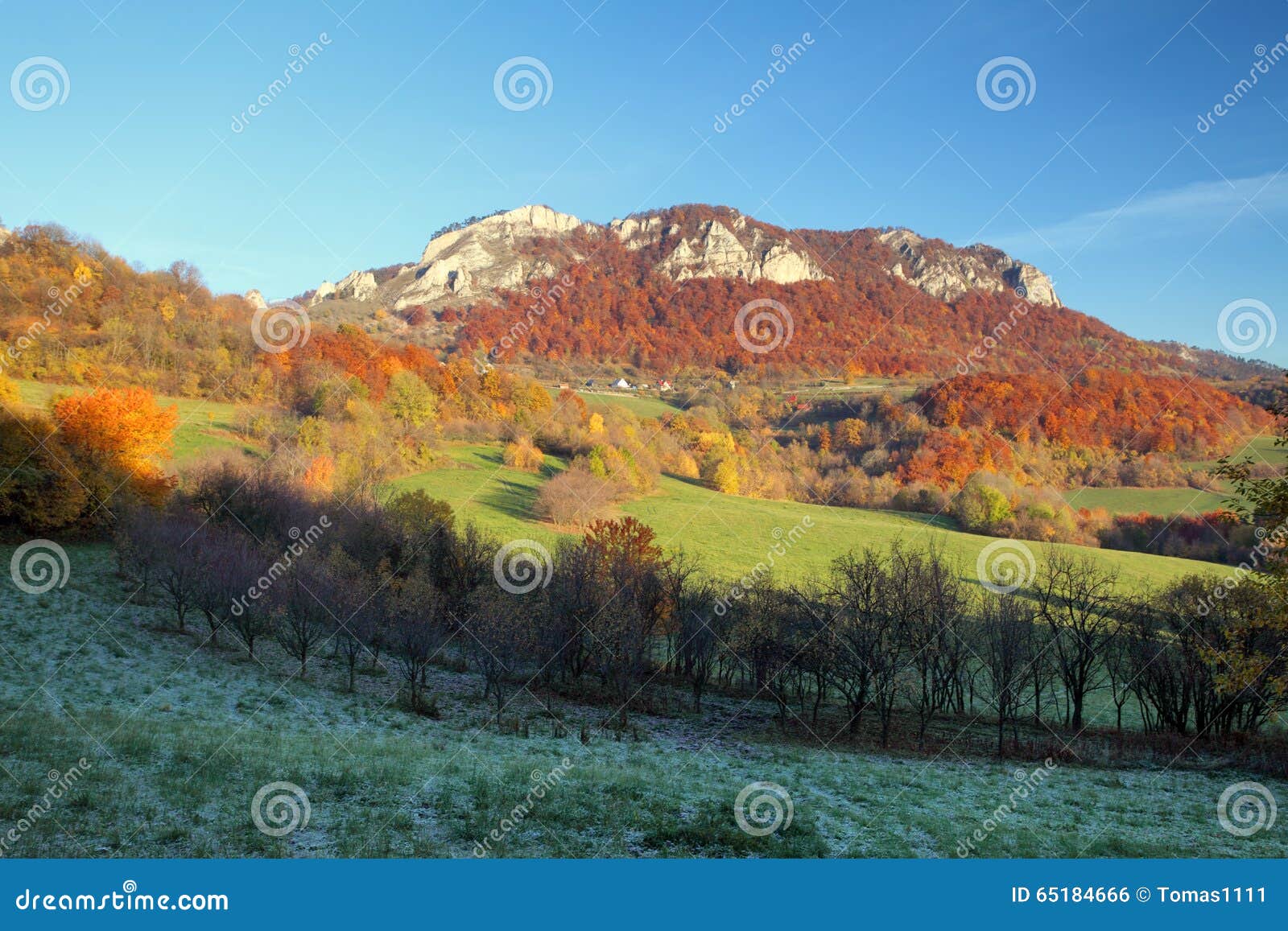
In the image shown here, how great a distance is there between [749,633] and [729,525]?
3922 cm

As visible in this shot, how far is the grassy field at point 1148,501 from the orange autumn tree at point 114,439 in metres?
95.1

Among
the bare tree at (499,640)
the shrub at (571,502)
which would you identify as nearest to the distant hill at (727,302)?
the shrub at (571,502)

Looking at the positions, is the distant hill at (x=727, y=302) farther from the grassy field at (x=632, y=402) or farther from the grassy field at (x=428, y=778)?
the grassy field at (x=428, y=778)

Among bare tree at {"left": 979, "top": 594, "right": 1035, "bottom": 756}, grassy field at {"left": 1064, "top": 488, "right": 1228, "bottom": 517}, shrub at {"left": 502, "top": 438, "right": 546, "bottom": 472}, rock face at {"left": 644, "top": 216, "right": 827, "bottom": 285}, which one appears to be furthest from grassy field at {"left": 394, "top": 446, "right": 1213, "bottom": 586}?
rock face at {"left": 644, "top": 216, "right": 827, "bottom": 285}

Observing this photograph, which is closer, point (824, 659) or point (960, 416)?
point (824, 659)

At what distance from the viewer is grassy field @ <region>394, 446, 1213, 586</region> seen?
2389 inches

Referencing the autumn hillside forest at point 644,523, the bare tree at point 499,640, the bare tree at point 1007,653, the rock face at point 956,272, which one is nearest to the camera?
the autumn hillside forest at point 644,523

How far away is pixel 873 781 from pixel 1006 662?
507 inches

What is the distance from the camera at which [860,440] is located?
10725 cm

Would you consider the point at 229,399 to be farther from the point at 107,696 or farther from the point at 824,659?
the point at 824,659

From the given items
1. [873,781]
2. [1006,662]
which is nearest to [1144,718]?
[1006,662]

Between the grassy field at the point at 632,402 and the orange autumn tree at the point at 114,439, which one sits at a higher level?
the grassy field at the point at 632,402

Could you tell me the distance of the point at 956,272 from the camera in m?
183

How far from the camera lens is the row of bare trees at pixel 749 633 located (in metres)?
29.5
